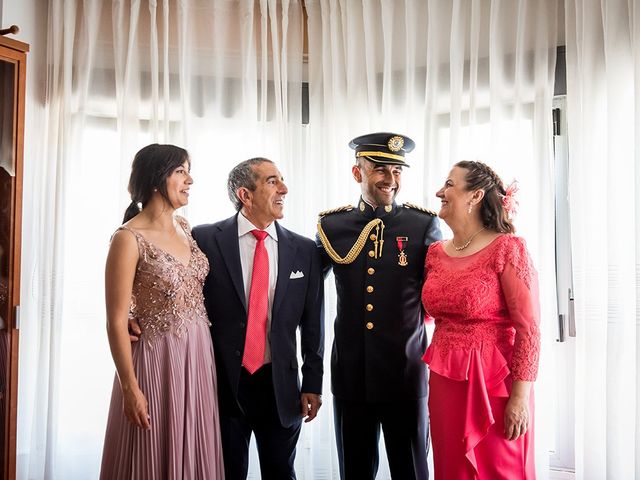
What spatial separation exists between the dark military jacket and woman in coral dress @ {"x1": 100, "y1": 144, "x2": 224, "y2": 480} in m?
0.49

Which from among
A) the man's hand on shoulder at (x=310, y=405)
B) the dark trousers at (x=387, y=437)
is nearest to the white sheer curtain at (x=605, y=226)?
the dark trousers at (x=387, y=437)

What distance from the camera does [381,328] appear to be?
79.8 inches

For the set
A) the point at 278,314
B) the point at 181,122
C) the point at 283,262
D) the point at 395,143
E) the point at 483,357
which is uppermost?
the point at 181,122

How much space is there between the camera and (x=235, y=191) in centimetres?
213

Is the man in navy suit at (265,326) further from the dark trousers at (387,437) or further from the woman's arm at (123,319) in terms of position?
the woman's arm at (123,319)

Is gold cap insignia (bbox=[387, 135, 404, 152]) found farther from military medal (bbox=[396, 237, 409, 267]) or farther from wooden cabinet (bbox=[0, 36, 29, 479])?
wooden cabinet (bbox=[0, 36, 29, 479])

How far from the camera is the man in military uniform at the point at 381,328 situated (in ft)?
6.58

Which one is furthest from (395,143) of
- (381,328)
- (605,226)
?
(605,226)

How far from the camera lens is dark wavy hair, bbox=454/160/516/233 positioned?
76.0 inches

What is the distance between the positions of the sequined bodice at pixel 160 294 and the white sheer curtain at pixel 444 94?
40.4 inches

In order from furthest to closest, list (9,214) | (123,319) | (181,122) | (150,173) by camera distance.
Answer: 1. (181,122)
2. (9,214)
3. (150,173)
4. (123,319)

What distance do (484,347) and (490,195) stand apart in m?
0.52

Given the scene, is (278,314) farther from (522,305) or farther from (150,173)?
(522,305)

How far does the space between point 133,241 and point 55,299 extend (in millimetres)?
1278
